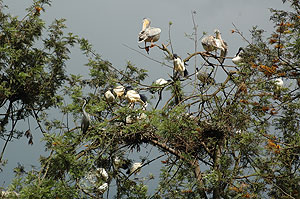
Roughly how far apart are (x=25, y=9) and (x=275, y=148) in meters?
2.84

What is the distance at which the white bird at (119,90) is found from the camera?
110 inches

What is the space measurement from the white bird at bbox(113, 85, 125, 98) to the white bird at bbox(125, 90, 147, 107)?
6cm

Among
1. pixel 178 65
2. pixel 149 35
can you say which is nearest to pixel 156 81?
pixel 178 65

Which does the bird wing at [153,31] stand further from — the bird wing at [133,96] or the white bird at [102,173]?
the white bird at [102,173]

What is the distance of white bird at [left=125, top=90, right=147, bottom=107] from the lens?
8.80 feet

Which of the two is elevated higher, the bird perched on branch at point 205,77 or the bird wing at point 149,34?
the bird wing at point 149,34

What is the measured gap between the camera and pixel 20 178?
2279mm

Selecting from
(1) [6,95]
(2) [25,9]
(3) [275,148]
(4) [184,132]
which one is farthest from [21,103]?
(3) [275,148]

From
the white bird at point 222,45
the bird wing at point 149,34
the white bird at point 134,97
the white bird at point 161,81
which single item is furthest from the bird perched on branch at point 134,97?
the white bird at point 222,45

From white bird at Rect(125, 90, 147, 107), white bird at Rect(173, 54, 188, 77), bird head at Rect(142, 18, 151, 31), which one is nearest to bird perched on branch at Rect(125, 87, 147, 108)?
white bird at Rect(125, 90, 147, 107)

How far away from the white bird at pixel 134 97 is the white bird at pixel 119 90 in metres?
0.06

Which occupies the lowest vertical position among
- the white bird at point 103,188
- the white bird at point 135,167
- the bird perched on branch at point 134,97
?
the white bird at point 103,188

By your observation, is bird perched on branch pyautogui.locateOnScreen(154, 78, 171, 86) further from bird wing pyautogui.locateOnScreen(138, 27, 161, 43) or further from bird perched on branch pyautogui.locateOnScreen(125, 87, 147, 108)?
bird wing pyautogui.locateOnScreen(138, 27, 161, 43)

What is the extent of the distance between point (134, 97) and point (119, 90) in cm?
18
